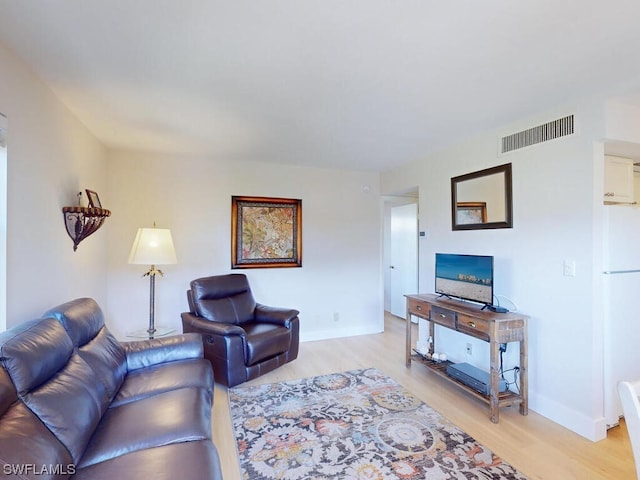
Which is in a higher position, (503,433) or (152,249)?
(152,249)

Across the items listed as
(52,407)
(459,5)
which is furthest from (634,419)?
(52,407)

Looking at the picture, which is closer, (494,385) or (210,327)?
(494,385)

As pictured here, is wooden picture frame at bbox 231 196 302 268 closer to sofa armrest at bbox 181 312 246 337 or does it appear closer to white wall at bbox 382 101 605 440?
sofa armrest at bbox 181 312 246 337

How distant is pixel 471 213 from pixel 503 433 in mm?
1899

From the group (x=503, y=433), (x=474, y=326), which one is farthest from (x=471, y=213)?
(x=503, y=433)

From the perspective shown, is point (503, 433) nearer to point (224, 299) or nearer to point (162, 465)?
point (162, 465)

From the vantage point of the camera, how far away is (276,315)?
11.4 feet

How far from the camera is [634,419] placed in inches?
35.2

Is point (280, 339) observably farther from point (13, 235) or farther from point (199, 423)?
point (13, 235)

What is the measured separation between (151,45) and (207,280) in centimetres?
232

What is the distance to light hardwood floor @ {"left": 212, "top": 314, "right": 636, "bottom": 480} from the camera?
1.90 meters

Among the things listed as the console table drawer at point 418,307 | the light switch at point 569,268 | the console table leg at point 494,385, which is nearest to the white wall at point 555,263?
the light switch at point 569,268

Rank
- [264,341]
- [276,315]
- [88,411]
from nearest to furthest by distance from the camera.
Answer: [88,411] → [264,341] → [276,315]

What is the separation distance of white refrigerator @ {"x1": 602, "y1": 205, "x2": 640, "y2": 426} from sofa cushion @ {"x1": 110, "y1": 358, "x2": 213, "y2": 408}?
284cm
